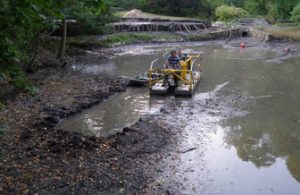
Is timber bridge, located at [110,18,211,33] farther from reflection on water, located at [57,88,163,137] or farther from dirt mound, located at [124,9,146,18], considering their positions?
reflection on water, located at [57,88,163,137]

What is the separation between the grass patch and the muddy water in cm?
2147

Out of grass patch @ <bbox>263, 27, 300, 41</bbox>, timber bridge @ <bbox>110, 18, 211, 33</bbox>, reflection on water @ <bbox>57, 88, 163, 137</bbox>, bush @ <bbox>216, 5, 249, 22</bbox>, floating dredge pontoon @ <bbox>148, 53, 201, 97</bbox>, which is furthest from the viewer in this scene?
bush @ <bbox>216, 5, 249, 22</bbox>

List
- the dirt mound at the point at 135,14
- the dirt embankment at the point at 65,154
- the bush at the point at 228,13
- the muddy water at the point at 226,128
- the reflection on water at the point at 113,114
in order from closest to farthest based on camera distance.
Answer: the dirt embankment at the point at 65,154, the muddy water at the point at 226,128, the reflection on water at the point at 113,114, the dirt mound at the point at 135,14, the bush at the point at 228,13

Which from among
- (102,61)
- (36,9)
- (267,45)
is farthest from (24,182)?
(267,45)

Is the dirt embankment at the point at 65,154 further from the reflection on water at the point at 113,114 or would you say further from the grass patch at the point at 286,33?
the grass patch at the point at 286,33

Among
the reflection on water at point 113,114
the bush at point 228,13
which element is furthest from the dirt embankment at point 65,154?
the bush at point 228,13

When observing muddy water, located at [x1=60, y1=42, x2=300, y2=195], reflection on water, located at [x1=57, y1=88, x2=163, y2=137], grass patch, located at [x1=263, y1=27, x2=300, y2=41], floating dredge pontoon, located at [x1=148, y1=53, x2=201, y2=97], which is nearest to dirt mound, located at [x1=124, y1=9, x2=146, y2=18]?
grass patch, located at [x1=263, y1=27, x2=300, y2=41]

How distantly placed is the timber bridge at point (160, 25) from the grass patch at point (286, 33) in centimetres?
872

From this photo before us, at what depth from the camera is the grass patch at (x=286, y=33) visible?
45750mm

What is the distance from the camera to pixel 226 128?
1445cm

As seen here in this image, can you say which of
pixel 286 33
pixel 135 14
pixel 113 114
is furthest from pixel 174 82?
pixel 135 14

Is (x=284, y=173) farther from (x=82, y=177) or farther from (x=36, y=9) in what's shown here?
(x=36, y=9)

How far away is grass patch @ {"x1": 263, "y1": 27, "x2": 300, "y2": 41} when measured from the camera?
45750 mm

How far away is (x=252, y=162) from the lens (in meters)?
11.6
